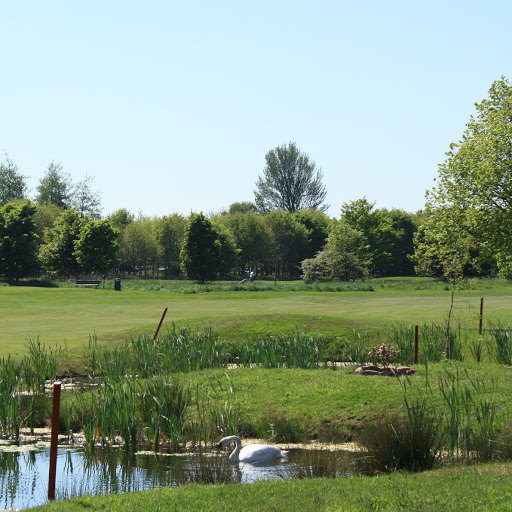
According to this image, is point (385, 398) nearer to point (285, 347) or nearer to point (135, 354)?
point (285, 347)

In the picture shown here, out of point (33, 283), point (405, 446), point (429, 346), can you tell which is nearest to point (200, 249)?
point (33, 283)

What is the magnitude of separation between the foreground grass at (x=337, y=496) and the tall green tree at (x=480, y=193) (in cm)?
1832

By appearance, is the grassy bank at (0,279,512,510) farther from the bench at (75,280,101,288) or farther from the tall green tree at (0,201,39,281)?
the tall green tree at (0,201,39,281)

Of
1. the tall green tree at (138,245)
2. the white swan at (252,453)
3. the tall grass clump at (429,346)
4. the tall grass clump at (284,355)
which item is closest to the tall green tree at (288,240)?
the tall green tree at (138,245)

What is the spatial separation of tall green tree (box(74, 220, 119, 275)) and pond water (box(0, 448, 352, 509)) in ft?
224

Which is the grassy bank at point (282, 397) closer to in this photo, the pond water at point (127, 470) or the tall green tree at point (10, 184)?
the pond water at point (127, 470)

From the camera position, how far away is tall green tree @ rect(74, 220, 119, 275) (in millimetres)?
79938

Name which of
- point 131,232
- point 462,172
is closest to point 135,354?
point 462,172

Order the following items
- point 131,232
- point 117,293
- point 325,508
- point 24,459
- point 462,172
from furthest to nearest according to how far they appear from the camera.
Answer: point 131,232
point 117,293
point 462,172
point 24,459
point 325,508

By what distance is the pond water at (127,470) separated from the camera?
10789 millimetres

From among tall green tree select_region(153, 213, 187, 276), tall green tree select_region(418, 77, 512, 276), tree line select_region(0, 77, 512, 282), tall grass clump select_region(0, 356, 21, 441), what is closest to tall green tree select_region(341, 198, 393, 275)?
tree line select_region(0, 77, 512, 282)

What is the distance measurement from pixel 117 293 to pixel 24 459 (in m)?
44.8

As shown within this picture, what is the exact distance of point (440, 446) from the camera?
430 inches

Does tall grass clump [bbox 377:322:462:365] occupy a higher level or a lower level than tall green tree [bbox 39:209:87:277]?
lower
